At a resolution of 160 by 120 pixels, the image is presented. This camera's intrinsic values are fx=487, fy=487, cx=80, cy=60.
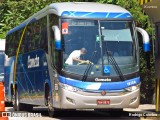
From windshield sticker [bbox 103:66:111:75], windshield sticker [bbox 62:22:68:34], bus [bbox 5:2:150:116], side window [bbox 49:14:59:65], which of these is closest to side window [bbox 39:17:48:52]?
bus [bbox 5:2:150:116]

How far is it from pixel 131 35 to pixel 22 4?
1802 centimetres

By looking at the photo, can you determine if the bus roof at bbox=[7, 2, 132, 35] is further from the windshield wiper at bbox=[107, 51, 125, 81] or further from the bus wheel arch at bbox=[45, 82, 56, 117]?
the bus wheel arch at bbox=[45, 82, 56, 117]

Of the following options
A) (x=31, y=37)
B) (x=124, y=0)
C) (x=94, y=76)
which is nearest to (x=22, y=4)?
(x=124, y=0)

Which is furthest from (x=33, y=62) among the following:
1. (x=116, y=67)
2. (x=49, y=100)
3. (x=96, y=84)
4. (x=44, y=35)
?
(x=116, y=67)

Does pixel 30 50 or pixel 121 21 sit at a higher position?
pixel 121 21

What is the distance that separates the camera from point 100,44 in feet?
46.9

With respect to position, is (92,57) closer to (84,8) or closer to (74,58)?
(74,58)

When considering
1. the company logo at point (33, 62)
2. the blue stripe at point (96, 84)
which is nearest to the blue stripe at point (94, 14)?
the blue stripe at point (96, 84)

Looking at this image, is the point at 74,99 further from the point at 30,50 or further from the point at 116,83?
the point at 30,50

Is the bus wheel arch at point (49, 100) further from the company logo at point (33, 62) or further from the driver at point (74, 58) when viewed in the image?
the driver at point (74, 58)

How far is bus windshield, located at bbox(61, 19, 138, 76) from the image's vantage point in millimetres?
14055

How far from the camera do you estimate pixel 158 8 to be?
15977 millimetres

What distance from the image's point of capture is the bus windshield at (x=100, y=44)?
14055 millimetres

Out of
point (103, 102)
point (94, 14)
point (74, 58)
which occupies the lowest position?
point (103, 102)
